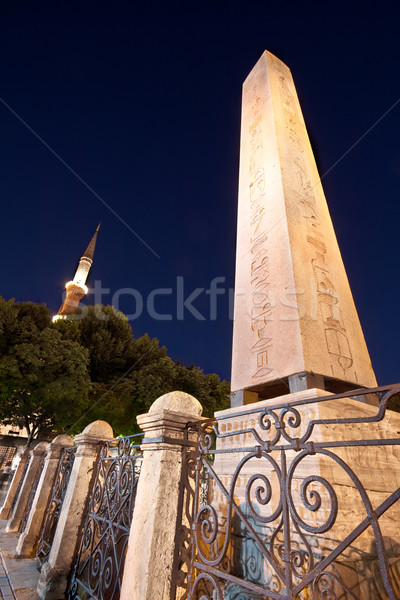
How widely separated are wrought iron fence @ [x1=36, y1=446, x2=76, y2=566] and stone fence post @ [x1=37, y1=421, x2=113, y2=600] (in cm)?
82

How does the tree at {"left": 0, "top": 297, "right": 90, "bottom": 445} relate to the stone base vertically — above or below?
above

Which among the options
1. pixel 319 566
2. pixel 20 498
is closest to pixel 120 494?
pixel 319 566

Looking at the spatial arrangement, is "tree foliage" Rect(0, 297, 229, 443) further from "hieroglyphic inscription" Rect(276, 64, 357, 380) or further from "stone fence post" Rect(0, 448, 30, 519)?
"hieroglyphic inscription" Rect(276, 64, 357, 380)

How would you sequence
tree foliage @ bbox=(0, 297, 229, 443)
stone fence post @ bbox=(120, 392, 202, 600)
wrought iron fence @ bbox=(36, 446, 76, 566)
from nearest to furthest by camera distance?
stone fence post @ bbox=(120, 392, 202, 600) < wrought iron fence @ bbox=(36, 446, 76, 566) < tree foliage @ bbox=(0, 297, 229, 443)

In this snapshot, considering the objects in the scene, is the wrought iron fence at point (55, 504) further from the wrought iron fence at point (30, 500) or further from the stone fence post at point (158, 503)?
the stone fence post at point (158, 503)

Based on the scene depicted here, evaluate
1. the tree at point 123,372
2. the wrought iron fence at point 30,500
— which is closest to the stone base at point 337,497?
the wrought iron fence at point 30,500

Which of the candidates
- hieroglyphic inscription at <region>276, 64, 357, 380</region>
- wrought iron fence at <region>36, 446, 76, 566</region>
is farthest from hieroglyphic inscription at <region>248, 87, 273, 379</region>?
wrought iron fence at <region>36, 446, 76, 566</region>

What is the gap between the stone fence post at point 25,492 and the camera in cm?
657

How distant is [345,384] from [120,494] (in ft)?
8.66

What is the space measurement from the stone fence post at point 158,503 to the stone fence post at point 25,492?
18.2 ft

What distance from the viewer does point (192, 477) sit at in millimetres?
2408

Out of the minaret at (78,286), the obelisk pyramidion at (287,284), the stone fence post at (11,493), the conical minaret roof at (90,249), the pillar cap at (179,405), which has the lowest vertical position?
the stone fence post at (11,493)

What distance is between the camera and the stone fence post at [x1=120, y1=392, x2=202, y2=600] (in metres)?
2.08

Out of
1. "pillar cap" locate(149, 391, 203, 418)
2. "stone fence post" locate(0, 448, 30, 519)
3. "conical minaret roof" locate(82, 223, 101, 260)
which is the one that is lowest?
"stone fence post" locate(0, 448, 30, 519)
